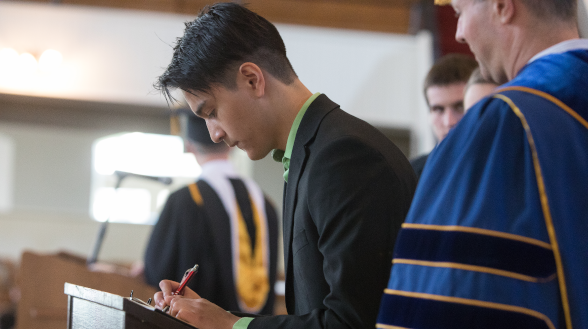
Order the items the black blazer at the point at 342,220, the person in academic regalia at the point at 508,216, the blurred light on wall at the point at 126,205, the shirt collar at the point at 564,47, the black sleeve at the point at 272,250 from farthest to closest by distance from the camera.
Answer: the blurred light on wall at the point at 126,205 < the black sleeve at the point at 272,250 < the black blazer at the point at 342,220 < the shirt collar at the point at 564,47 < the person in academic regalia at the point at 508,216

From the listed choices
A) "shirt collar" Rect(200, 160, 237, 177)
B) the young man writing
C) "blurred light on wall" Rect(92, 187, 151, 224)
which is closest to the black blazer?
the young man writing

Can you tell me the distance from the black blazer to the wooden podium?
0.22 metres

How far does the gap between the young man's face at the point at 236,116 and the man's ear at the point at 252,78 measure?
0.06 feet

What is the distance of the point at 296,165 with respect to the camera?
55.5 inches

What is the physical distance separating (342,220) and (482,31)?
442mm

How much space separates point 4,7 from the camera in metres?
6.01

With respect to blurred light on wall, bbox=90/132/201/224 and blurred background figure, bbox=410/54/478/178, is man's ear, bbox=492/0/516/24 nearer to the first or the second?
blurred background figure, bbox=410/54/478/178

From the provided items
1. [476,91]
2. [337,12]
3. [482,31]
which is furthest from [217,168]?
[337,12]

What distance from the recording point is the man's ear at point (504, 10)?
100cm

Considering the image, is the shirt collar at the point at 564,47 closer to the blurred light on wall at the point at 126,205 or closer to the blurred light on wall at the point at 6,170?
the blurred light on wall at the point at 126,205

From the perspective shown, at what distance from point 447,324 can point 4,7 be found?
246 inches

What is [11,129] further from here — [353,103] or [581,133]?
[581,133]

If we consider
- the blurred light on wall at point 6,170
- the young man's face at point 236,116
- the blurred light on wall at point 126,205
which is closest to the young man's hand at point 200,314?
the young man's face at point 236,116

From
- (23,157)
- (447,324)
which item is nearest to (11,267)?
(23,157)
